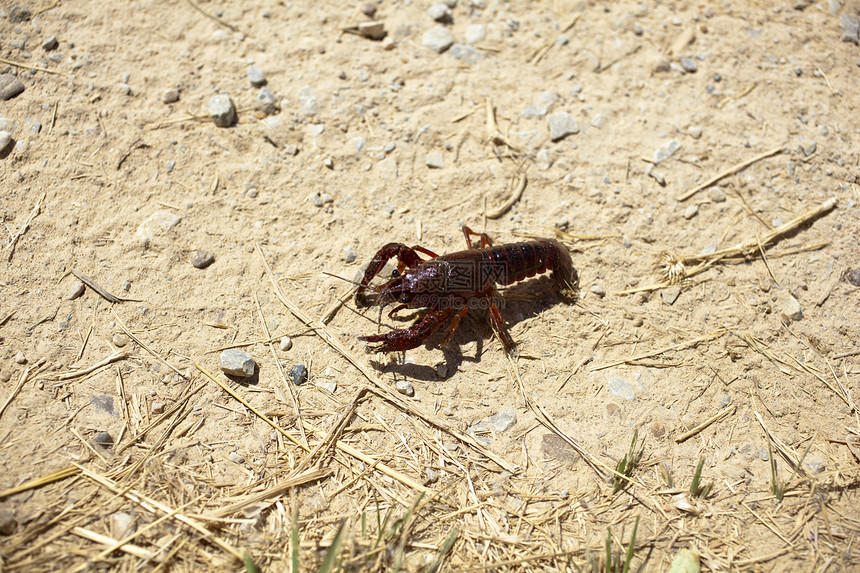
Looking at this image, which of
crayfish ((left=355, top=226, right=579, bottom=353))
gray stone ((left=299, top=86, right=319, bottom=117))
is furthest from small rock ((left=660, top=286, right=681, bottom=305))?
gray stone ((left=299, top=86, right=319, bottom=117))

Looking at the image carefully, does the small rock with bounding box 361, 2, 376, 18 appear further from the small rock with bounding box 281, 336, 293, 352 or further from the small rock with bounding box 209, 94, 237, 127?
the small rock with bounding box 281, 336, 293, 352

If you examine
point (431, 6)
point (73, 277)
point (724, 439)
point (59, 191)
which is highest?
point (431, 6)

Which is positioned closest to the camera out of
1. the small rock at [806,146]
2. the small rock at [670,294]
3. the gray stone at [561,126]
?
the small rock at [670,294]

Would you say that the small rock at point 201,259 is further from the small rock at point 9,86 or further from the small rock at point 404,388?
the small rock at point 9,86

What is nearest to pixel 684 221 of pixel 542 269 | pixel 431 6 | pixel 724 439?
pixel 542 269

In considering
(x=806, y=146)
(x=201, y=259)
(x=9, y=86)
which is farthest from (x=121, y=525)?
(x=806, y=146)

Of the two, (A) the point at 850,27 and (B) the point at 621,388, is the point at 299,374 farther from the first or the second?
(A) the point at 850,27

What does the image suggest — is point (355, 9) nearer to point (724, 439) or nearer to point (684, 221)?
point (684, 221)

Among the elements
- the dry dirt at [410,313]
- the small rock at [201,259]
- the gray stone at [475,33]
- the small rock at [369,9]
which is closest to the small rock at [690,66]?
the dry dirt at [410,313]
